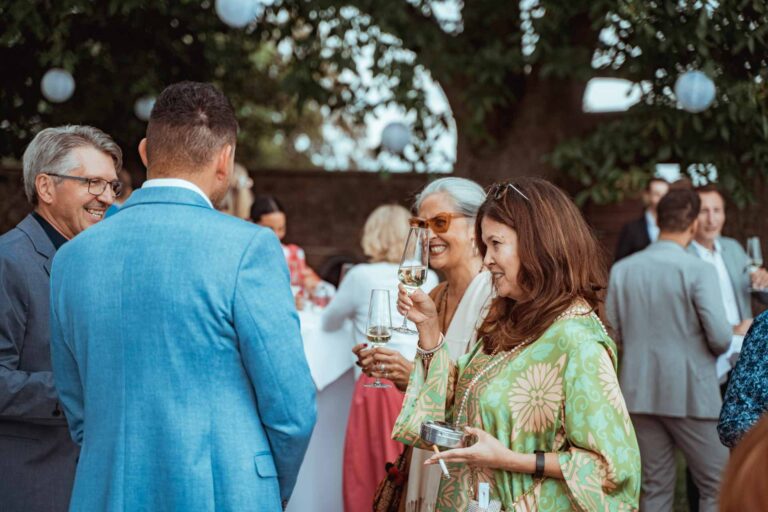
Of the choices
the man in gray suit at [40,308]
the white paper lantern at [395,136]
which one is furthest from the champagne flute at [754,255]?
the man in gray suit at [40,308]

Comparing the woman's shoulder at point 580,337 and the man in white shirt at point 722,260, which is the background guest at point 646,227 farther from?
the woman's shoulder at point 580,337

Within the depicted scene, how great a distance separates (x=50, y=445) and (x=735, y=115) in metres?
5.50

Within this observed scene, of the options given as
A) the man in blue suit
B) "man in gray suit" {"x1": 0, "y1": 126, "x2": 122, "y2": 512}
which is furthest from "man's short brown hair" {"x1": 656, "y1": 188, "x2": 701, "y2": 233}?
the man in blue suit

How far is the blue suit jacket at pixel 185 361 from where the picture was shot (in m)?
2.12

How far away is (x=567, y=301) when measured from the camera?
97.0 inches

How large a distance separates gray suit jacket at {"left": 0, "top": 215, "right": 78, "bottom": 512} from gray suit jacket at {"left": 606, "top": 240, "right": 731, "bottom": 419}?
3259 millimetres

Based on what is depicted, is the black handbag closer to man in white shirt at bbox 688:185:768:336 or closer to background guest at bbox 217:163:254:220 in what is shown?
man in white shirt at bbox 688:185:768:336

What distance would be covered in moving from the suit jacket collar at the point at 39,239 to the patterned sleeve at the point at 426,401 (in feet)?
4.10

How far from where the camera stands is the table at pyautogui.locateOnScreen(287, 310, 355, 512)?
5238 millimetres

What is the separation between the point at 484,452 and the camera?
2307 mm

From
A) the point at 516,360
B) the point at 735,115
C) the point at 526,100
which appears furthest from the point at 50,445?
the point at 526,100

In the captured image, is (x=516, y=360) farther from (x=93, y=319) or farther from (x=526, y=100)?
(x=526, y=100)

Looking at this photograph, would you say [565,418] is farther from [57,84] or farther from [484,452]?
[57,84]

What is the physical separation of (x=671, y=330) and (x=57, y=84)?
5.24 m
